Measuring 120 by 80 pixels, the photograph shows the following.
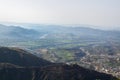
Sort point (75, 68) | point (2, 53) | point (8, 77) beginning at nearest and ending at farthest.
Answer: point (8, 77)
point (75, 68)
point (2, 53)

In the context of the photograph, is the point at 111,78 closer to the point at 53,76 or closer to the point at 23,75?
→ the point at 53,76

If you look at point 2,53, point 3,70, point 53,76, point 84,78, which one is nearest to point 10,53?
point 2,53

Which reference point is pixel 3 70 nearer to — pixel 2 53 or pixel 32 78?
pixel 32 78

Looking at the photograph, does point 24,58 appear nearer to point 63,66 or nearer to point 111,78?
point 63,66

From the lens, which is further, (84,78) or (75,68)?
(75,68)

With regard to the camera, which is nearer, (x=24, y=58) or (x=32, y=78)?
(x=32, y=78)

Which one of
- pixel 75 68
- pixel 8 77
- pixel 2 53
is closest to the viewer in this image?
pixel 8 77

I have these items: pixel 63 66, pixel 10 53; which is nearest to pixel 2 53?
pixel 10 53
